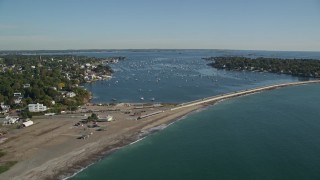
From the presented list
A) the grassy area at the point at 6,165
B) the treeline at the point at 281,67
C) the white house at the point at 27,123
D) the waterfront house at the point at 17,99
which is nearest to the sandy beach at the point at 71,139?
the grassy area at the point at 6,165

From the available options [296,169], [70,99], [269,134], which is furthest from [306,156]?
[70,99]

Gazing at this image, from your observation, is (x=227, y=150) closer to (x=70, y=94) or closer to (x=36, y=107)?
(x=36, y=107)

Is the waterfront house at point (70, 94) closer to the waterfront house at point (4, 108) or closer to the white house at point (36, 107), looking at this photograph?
the white house at point (36, 107)

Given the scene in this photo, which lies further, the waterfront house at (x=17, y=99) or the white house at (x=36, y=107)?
the waterfront house at (x=17, y=99)

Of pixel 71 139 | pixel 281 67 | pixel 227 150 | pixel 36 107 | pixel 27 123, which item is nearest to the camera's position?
pixel 227 150

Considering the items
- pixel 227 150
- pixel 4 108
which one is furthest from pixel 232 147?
pixel 4 108

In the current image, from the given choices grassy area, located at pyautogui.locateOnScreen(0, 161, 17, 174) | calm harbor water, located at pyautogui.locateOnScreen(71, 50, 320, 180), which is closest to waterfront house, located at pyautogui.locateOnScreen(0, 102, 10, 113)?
calm harbor water, located at pyautogui.locateOnScreen(71, 50, 320, 180)

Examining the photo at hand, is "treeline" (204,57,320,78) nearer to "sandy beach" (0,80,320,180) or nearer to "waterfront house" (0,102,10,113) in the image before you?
"sandy beach" (0,80,320,180)
